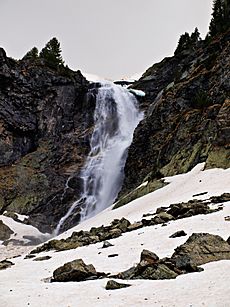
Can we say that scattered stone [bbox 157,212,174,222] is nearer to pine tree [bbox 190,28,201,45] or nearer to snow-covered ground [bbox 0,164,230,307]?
snow-covered ground [bbox 0,164,230,307]

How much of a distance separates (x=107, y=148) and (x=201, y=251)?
4713 cm

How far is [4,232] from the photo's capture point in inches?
1799

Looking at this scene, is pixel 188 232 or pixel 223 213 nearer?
pixel 188 232

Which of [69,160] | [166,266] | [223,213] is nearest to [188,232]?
[223,213]

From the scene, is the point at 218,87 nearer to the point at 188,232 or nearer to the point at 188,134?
the point at 188,134

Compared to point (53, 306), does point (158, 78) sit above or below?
above

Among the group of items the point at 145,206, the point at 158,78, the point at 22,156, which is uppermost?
the point at 158,78

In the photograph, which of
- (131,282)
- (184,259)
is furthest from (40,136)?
(131,282)

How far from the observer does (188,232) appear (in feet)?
57.4

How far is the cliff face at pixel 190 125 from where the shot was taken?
39.5 metres

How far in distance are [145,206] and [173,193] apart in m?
2.77

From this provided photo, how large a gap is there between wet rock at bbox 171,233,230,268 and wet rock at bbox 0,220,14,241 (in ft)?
116

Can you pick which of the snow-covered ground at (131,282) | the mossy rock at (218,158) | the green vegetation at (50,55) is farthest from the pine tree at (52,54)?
the snow-covered ground at (131,282)

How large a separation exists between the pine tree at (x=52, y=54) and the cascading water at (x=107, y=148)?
1065 centimetres
